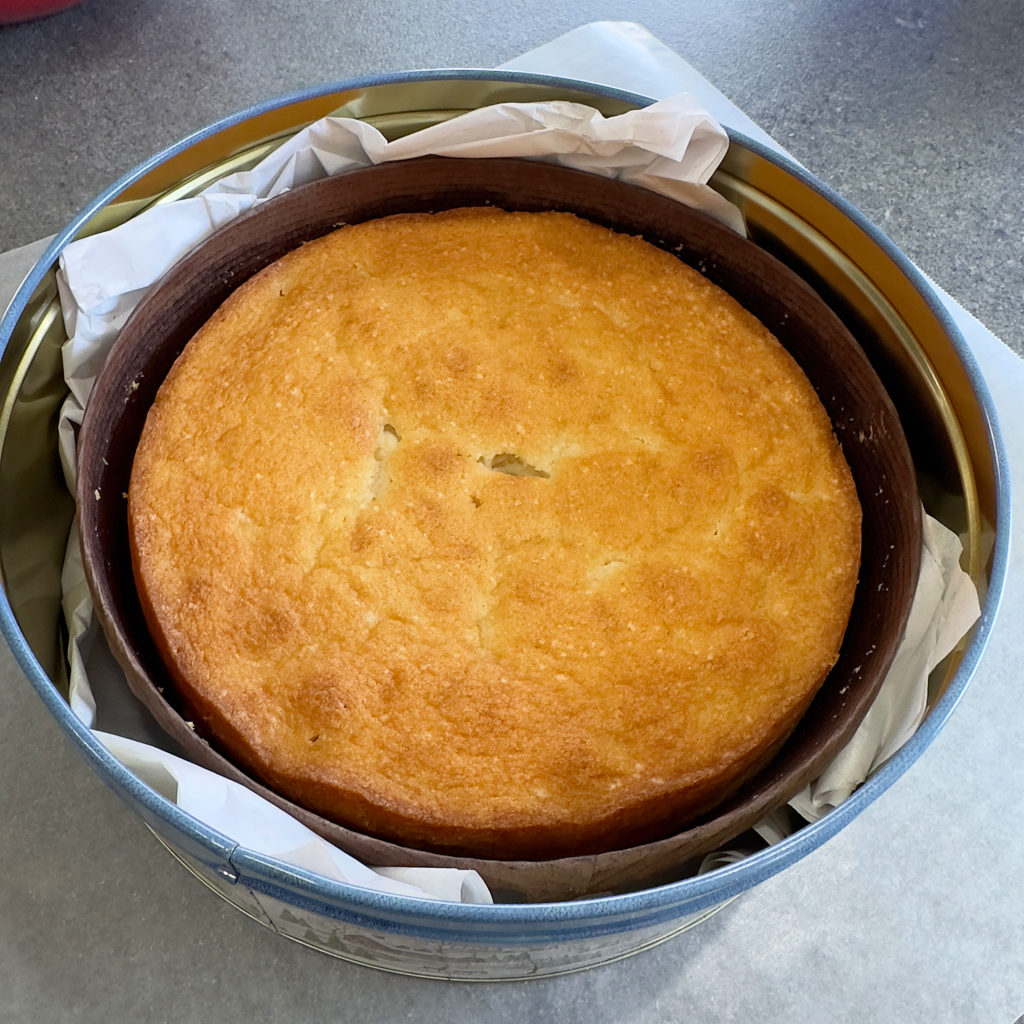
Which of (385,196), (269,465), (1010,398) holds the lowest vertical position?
(1010,398)

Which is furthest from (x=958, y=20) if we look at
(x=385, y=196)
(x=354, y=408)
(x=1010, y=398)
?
(x=354, y=408)

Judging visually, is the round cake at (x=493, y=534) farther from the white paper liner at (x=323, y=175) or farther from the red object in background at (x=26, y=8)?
the red object in background at (x=26, y=8)

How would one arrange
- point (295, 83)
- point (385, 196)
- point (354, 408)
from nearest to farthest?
point (354, 408)
point (385, 196)
point (295, 83)

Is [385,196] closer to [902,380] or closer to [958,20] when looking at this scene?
[902,380]

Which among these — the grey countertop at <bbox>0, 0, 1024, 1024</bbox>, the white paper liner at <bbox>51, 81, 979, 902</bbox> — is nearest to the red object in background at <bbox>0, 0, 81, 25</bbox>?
the white paper liner at <bbox>51, 81, 979, 902</bbox>

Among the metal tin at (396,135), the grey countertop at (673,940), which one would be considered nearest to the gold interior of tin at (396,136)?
the metal tin at (396,135)

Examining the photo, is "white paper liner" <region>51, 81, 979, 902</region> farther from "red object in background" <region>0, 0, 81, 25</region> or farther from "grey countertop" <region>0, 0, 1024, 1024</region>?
"red object in background" <region>0, 0, 81, 25</region>
